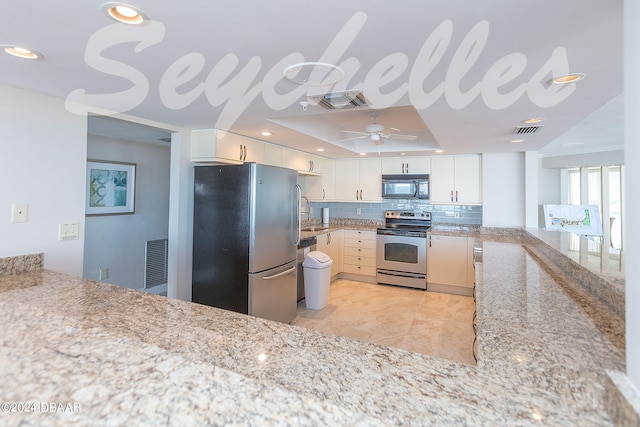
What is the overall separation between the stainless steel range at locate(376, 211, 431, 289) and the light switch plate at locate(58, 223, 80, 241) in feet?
12.2

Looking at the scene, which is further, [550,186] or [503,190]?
[550,186]

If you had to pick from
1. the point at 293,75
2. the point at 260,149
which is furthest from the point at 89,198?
the point at 293,75

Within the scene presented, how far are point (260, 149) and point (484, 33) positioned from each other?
277cm

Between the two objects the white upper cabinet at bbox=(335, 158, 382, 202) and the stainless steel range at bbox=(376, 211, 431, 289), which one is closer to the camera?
the stainless steel range at bbox=(376, 211, 431, 289)

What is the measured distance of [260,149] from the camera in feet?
12.2

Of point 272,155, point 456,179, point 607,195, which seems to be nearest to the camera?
point 272,155

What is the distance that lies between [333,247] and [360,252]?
0.47m

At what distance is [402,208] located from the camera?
17.6 feet

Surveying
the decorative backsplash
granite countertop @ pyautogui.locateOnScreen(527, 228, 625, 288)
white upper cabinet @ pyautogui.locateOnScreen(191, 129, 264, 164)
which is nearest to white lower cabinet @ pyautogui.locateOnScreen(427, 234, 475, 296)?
granite countertop @ pyautogui.locateOnScreen(527, 228, 625, 288)

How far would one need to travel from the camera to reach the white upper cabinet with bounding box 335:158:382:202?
528cm

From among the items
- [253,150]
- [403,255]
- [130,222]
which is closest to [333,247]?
[403,255]

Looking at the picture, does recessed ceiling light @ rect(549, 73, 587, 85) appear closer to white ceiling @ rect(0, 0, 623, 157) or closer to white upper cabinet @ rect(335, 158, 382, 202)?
white ceiling @ rect(0, 0, 623, 157)

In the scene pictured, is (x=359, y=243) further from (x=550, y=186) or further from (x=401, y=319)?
(x=550, y=186)

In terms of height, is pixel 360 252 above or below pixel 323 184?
below
